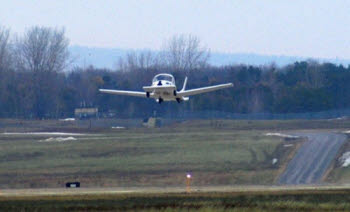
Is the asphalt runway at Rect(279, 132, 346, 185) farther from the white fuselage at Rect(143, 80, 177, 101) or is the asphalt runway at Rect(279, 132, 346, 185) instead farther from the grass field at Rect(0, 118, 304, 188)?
the white fuselage at Rect(143, 80, 177, 101)

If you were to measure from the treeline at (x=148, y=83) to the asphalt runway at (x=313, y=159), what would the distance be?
44.6 metres

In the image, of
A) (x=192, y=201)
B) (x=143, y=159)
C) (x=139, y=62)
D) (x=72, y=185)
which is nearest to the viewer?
(x=192, y=201)

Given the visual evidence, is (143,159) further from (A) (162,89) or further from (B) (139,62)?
(B) (139,62)

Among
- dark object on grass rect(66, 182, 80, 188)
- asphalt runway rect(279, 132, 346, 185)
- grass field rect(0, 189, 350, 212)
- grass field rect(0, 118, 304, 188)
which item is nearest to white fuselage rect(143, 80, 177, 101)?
grass field rect(0, 118, 304, 188)

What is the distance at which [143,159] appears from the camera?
85.1 m

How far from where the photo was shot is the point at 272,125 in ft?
387

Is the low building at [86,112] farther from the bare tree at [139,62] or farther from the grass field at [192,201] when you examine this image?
the grass field at [192,201]

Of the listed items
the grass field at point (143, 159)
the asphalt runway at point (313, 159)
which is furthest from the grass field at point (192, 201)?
the grass field at point (143, 159)

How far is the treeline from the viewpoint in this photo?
144625 mm

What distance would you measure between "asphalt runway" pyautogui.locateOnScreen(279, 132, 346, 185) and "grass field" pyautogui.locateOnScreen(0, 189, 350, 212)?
20.8 m

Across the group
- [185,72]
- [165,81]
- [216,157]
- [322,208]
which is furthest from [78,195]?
[185,72]

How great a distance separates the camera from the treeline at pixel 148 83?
5694 inches

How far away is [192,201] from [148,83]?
101 m

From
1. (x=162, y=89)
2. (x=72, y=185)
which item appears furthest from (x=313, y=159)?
(x=72, y=185)
